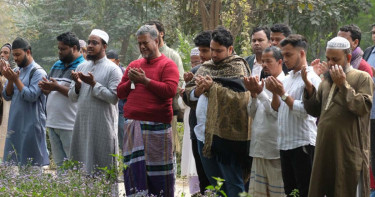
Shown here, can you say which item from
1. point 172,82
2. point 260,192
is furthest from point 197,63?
point 260,192

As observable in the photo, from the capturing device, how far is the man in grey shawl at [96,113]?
7465 mm

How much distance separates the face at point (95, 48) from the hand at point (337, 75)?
123 inches

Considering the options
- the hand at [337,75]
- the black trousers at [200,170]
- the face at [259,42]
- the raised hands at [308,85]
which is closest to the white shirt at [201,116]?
the black trousers at [200,170]

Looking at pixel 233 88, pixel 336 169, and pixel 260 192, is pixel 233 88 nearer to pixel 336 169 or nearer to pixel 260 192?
pixel 260 192

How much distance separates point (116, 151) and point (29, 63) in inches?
74.5

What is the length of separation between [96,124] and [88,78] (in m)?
0.54

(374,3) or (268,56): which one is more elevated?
(374,3)

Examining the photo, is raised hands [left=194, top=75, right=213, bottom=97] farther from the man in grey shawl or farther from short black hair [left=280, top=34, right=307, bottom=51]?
the man in grey shawl

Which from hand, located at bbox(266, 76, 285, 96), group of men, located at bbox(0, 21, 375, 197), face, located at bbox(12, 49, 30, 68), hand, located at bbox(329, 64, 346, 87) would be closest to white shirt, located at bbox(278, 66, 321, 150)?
group of men, located at bbox(0, 21, 375, 197)

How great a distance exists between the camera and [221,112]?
6609mm

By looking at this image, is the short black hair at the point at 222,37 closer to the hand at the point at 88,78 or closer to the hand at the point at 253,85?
the hand at the point at 253,85

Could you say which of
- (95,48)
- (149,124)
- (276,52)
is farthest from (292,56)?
(95,48)

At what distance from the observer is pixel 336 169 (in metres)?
5.59

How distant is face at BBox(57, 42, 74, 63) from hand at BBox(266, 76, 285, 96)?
3.09m
